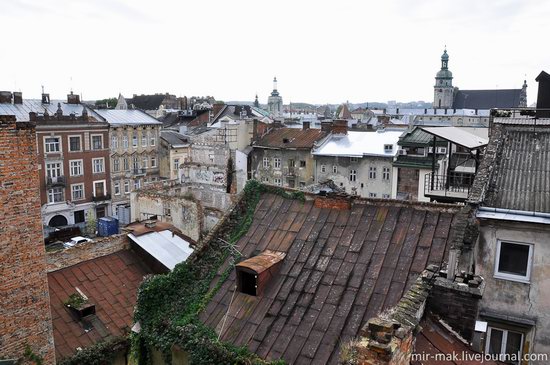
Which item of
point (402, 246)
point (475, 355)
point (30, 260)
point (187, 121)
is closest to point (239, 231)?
point (402, 246)

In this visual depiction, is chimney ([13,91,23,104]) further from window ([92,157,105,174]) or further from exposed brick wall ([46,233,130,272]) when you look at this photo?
exposed brick wall ([46,233,130,272])

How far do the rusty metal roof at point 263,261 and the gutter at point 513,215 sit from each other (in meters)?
4.87

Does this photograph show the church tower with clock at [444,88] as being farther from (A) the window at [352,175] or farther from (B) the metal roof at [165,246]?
(B) the metal roof at [165,246]

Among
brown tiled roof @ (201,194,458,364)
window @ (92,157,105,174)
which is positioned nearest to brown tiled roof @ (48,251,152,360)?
brown tiled roof @ (201,194,458,364)

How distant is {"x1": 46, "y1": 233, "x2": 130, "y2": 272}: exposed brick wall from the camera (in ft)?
50.3

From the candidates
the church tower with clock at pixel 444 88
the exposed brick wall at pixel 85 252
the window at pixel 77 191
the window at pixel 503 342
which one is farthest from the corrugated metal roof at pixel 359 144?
the church tower with clock at pixel 444 88

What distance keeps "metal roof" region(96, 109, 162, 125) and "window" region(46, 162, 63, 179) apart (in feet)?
23.4

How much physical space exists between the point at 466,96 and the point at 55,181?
105 metres

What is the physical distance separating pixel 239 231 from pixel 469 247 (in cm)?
563

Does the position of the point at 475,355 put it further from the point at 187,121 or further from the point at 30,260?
the point at 187,121

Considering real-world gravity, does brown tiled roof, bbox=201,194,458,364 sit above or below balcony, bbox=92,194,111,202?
above

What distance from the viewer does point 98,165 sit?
140ft

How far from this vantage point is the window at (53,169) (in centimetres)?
3853

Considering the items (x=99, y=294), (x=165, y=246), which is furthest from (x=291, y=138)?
(x=99, y=294)
